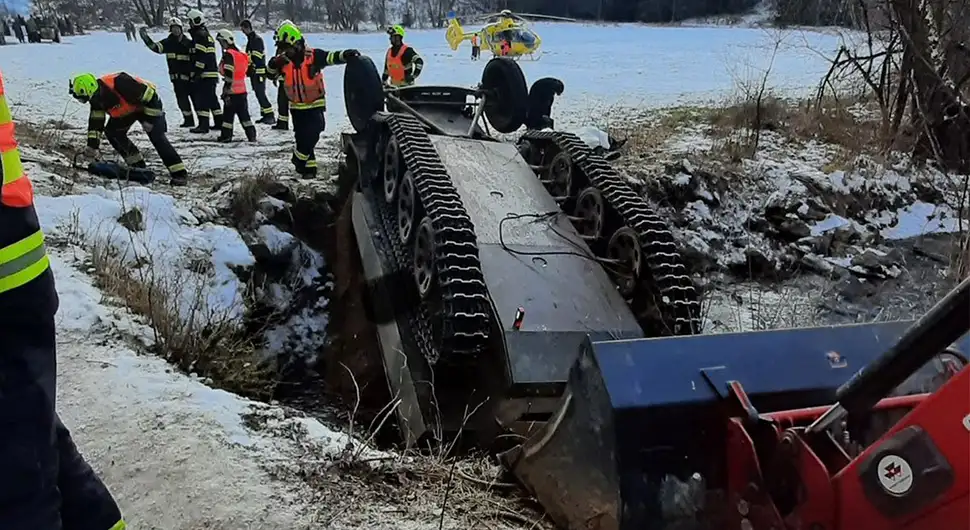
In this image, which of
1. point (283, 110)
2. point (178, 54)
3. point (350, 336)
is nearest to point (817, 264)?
point (350, 336)

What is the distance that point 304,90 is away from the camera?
9250 mm

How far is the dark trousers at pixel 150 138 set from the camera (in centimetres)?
851

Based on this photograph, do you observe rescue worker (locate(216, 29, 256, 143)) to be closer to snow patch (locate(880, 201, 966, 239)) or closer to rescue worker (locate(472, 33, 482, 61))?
snow patch (locate(880, 201, 966, 239))

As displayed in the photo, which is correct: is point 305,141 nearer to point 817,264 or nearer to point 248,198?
point 248,198

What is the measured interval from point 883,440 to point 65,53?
28227mm

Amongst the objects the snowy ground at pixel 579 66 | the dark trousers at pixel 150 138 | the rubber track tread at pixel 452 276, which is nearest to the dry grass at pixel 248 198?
the dark trousers at pixel 150 138

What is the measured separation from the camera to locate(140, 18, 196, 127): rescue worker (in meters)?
11.4

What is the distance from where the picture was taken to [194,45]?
11391 mm

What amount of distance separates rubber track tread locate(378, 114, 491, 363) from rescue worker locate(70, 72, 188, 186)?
13.8 feet

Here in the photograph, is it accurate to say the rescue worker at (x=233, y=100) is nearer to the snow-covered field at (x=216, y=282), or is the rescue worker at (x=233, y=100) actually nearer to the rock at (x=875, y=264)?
the snow-covered field at (x=216, y=282)

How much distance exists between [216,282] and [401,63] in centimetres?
682

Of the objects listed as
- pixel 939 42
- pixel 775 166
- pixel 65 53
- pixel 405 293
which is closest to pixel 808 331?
pixel 405 293

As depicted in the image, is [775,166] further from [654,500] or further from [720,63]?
[720,63]

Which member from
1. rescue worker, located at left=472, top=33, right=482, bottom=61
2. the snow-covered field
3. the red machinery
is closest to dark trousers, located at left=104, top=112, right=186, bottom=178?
the snow-covered field
